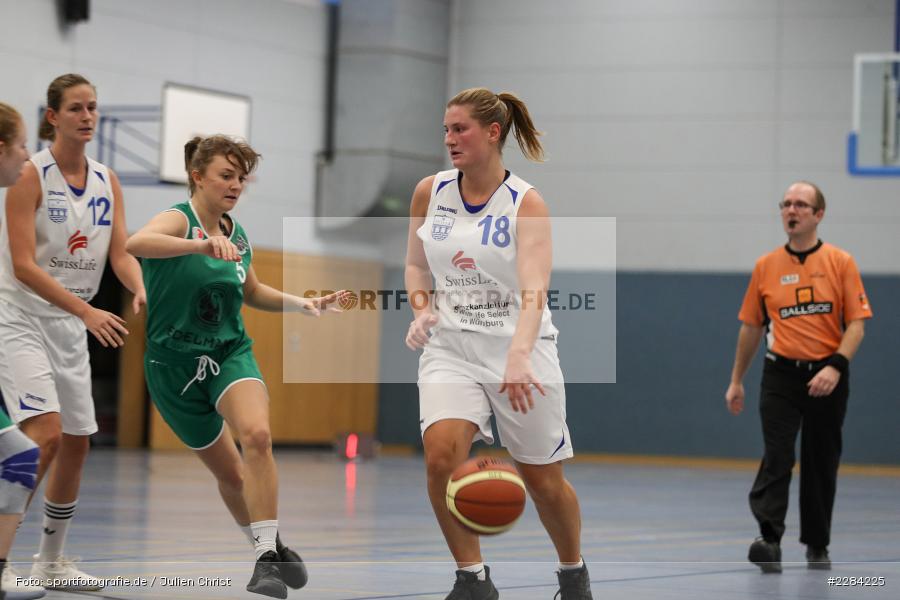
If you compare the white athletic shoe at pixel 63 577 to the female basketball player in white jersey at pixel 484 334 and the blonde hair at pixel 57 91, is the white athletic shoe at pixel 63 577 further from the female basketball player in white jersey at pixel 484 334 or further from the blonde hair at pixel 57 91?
the blonde hair at pixel 57 91

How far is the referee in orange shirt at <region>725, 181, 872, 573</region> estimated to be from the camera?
6.96 meters

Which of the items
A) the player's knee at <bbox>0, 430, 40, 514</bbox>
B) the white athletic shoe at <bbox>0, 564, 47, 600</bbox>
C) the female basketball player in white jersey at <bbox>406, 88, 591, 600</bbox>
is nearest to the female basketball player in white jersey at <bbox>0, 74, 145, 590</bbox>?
the white athletic shoe at <bbox>0, 564, 47, 600</bbox>

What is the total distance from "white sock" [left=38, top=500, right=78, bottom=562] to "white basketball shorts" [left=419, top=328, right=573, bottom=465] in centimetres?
178

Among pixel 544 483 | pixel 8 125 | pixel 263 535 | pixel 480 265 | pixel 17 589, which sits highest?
pixel 8 125

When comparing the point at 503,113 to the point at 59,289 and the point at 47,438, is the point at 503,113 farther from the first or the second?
the point at 47,438

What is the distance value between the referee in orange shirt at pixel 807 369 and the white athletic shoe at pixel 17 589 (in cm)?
372

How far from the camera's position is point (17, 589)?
16.3 ft

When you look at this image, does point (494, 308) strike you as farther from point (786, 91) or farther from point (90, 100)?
point (786, 91)

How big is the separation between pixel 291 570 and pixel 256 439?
21.1 inches

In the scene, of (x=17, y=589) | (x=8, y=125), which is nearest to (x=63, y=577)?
(x=17, y=589)

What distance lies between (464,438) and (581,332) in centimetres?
271

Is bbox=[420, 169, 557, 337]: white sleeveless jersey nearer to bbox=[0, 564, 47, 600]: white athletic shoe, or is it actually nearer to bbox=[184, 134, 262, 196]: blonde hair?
bbox=[184, 134, 262, 196]: blonde hair

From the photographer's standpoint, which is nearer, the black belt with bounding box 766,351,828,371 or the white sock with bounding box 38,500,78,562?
the white sock with bounding box 38,500,78,562

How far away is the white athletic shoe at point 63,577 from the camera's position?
5281 mm
